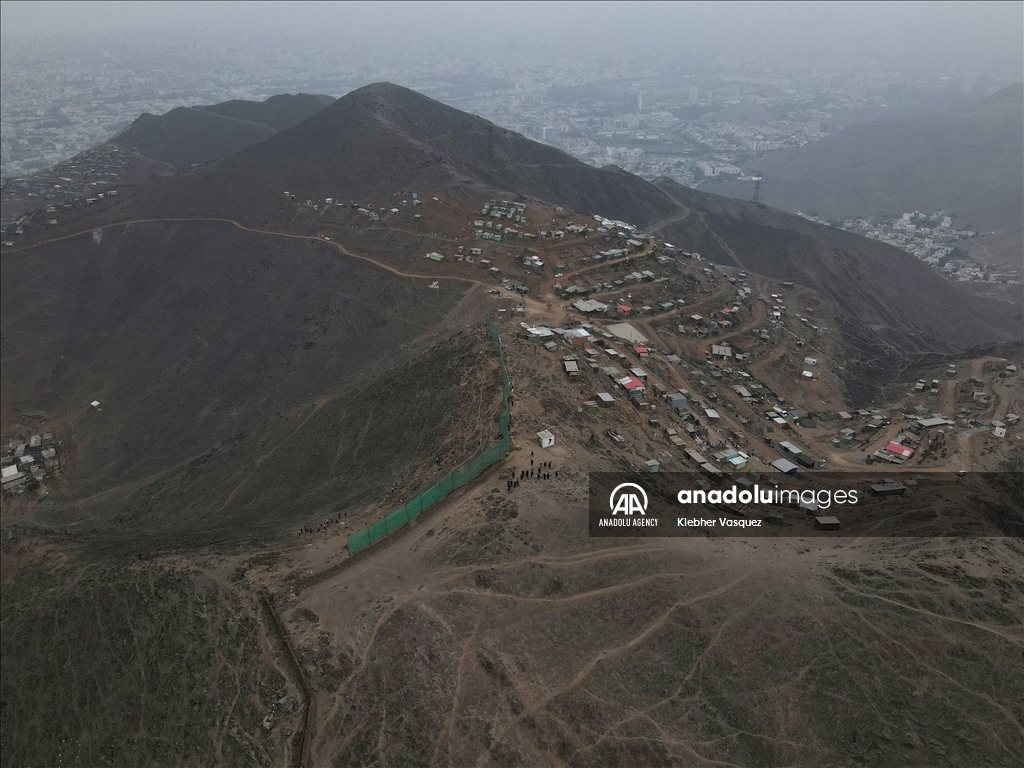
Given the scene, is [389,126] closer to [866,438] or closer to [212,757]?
[866,438]

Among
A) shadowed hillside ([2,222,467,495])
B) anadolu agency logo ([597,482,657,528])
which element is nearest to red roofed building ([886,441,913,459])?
anadolu agency logo ([597,482,657,528])

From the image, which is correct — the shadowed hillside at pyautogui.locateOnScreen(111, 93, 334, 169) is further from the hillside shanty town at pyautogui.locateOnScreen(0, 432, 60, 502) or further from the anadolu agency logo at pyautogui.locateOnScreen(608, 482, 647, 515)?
the anadolu agency logo at pyautogui.locateOnScreen(608, 482, 647, 515)

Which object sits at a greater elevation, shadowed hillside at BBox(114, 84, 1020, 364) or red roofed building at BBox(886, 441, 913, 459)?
shadowed hillside at BBox(114, 84, 1020, 364)

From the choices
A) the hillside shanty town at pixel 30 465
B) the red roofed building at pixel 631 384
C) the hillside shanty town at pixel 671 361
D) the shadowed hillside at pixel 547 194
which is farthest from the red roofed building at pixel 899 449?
the hillside shanty town at pixel 30 465

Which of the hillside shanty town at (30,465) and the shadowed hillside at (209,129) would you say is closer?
the hillside shanty town at (30,465)

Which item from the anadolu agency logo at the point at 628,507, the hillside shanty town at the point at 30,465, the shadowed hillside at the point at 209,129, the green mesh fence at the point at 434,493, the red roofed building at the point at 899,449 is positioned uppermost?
the shadowed hillside at the point at 209,129

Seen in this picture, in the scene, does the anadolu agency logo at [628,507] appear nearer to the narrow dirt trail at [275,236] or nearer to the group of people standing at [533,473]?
the group of people standing at [533,473]

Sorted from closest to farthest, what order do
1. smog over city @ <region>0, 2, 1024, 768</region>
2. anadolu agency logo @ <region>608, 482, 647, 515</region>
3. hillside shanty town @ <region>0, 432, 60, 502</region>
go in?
smog over city @ <region>0, 2, 1024, 768</region>, anadolu agency logo @ <region>608, 482, 647, 515</region>, hillside shanty town @ <region>0, 432, 60, 502</region>
